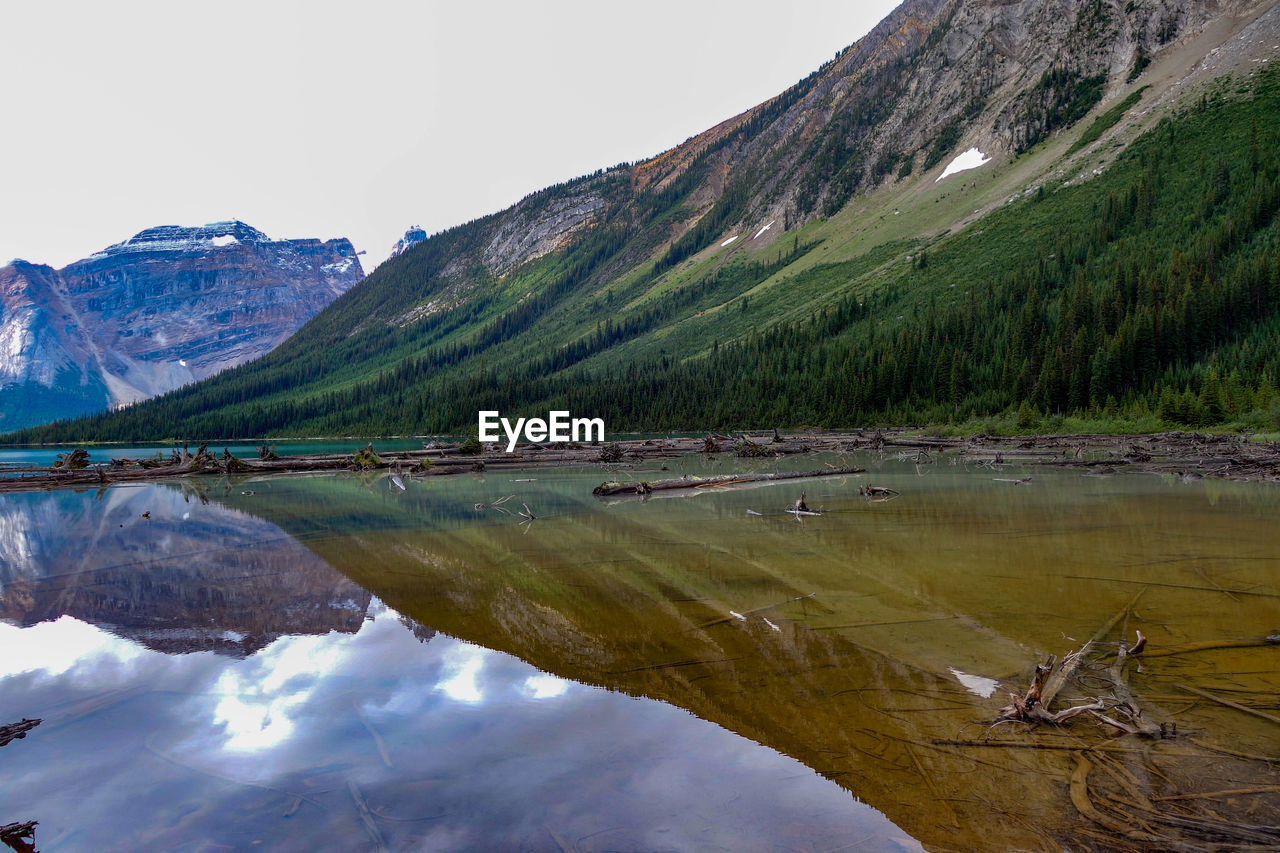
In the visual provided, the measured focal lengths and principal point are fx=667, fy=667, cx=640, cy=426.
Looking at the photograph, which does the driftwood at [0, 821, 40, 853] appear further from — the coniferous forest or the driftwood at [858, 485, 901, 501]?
the coniferous forest

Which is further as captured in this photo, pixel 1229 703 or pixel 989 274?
pixel 989 274

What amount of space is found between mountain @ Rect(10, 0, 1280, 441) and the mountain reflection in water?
50.5m

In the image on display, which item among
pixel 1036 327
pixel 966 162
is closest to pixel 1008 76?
pixel 966 162

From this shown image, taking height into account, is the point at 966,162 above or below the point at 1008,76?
below

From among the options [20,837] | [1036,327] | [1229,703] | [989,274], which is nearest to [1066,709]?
[1229,703]

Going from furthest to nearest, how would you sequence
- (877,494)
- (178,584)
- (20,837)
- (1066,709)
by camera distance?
(877,494), (178,584), (1066,709), (20,837)

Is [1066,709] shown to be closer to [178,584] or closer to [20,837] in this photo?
[20,837]

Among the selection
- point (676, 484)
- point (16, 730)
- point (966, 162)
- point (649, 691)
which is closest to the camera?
point (16, 730)

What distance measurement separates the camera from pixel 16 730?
6.81 meters

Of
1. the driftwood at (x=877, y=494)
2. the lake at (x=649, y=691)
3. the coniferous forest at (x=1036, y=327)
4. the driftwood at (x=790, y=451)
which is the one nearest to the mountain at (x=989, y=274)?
the coniferous forest at (x=1036, y=327)

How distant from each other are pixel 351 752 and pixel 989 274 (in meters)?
105

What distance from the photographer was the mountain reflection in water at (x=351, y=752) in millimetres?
4980

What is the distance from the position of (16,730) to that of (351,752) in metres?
3.71

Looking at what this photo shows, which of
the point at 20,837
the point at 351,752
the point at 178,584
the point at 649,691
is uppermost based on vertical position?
the point at 20,837
